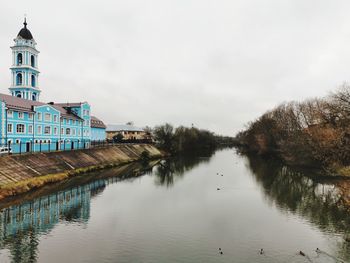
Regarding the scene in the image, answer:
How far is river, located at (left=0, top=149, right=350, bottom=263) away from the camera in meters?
16.2

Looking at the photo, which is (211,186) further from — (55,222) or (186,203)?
(55,222)

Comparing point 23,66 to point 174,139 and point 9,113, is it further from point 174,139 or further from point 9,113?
point 174,139

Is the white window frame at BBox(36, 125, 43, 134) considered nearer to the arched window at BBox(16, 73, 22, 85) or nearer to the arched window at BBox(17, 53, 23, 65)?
the arched window at BBox(16, 73, 22, 85)

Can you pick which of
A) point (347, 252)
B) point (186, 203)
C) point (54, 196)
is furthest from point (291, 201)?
point (54, 196)

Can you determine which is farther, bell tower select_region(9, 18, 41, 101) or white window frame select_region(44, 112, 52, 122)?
bell tower select_region(9, 18, 41, 101)

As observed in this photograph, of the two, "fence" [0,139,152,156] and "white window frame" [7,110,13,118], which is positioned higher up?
"white window frame" [7,110,13,118]

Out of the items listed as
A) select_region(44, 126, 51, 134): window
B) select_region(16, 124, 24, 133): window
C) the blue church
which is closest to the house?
the blue church

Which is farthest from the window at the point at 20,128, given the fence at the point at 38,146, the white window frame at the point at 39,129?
the white window frame at the point at 39,129

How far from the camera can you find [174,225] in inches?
843

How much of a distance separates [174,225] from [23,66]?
205ft

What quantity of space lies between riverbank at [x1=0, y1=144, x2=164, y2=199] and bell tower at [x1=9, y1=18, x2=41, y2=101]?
976 inches

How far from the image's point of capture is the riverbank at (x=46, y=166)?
31156 mm

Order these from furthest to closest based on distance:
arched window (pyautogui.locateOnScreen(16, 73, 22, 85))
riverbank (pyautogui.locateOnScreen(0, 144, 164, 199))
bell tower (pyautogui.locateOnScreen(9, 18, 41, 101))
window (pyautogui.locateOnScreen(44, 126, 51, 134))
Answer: arched window (pyautogui.locateOnScreen(16, 73, 22, 85)) < bell tower (pyautogui.locateOnScreen(9, 18, 41, 101)) < window (pyautogui.locateOnScreen(44, 126, 51, 134)) < riverbank (pyautogui.locateOnScreen(0, 144, 164, 199))

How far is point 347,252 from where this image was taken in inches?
650
